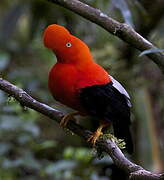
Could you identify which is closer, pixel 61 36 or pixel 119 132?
pixel 61 36

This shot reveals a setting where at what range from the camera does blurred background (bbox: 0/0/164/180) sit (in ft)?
11.7

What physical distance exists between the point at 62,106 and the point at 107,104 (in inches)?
94.3

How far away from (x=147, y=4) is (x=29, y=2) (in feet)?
3.49

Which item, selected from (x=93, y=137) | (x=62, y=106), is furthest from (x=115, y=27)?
(x=62, y=106)

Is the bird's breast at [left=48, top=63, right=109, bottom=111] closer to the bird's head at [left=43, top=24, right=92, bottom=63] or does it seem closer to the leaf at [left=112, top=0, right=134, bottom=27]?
the bird's head at [left=43, top=24, right=92, bottom=63]

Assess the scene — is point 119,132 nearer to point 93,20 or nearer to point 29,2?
point 93,20

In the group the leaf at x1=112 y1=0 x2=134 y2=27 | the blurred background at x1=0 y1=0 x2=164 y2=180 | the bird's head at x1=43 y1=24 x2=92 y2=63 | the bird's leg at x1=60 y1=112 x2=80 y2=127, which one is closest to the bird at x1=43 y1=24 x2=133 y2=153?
the bird's head at x1=43 y1=24 x2=92 y2=63

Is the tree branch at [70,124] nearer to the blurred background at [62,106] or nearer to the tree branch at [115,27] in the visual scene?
the tree branch at [115,27]

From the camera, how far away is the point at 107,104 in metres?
2.24

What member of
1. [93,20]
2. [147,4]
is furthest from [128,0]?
[147,4]

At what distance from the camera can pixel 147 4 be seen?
13.5 ft

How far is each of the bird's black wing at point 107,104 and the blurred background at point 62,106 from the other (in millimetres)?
734

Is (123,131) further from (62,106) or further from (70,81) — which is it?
(62,106)

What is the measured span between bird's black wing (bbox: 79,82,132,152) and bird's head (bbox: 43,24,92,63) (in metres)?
0.16
